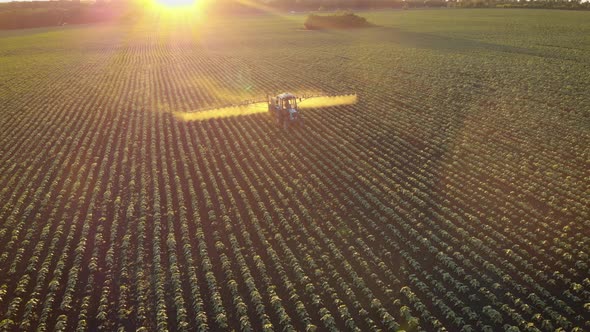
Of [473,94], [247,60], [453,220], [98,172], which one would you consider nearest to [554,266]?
[453,220]

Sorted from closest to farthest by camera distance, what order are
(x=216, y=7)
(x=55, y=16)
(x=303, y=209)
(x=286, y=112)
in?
1. (x=303, y=209)
2. (x=286, y=112)
3. (x=55, y=16)
4. (x=216, y=7)

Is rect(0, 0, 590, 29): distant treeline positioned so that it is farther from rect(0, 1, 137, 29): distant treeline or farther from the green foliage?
the green foliage

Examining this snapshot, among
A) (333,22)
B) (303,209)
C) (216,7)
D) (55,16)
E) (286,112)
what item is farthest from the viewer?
(216,7)

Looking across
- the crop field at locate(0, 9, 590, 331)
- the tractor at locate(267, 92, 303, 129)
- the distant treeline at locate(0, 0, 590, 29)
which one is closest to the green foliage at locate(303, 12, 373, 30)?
the distant treeline at locate(0, 0, 590, 29)

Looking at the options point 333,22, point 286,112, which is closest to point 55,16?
point 333,22

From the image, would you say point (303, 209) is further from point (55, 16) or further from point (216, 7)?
point (216, 7)

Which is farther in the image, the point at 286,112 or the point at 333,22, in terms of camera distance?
the point at 333,22

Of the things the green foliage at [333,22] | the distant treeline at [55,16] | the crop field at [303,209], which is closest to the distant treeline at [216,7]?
the distant treeline at [55,16]

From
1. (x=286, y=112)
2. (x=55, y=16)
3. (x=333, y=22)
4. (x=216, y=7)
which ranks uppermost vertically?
(x=216, y=7)
